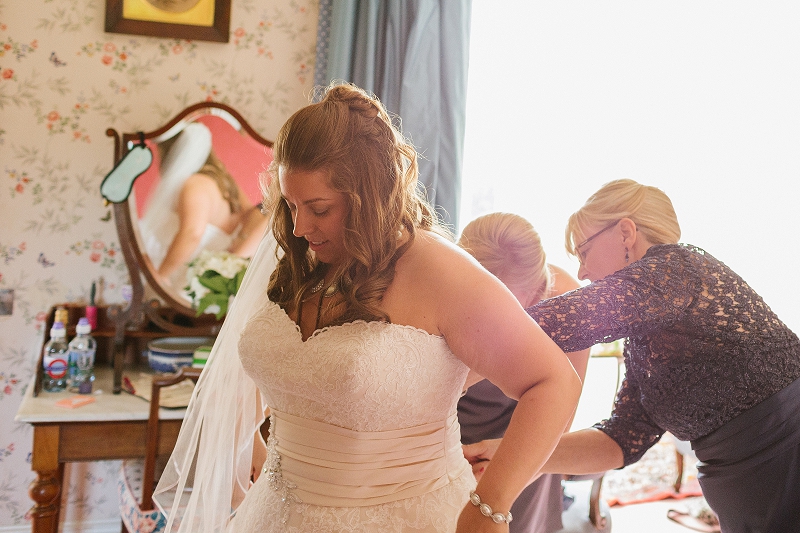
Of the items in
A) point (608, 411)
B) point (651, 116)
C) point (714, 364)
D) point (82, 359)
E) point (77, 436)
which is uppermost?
point (651, 116)

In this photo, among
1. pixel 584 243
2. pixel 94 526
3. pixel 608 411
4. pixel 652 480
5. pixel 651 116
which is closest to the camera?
pixel 584 243

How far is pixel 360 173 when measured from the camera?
3.94 feet

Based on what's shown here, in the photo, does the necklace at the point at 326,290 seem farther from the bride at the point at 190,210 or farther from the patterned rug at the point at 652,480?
the patterned rug at the point at 652,480

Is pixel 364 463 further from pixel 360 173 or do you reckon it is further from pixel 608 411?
pixel 608 411

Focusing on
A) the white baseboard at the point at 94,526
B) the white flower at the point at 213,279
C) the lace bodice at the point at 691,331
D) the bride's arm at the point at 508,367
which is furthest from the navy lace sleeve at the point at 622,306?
the white baseboard at the point at 94,526

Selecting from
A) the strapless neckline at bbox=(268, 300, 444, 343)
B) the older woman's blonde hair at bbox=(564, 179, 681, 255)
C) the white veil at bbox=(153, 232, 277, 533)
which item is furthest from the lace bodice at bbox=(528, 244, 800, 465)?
the white veil at bbox=(153, 232, 277, 533)

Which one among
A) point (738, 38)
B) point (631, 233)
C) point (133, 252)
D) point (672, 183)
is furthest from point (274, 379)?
point (738, 38)

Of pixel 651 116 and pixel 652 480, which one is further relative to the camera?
pixel 652 480

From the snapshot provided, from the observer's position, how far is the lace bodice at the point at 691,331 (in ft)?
4.28

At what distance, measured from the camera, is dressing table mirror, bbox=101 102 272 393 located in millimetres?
2457

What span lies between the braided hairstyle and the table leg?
1.18 metres

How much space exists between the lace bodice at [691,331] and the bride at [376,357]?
21 cm

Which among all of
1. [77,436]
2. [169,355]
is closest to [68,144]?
[169,355]

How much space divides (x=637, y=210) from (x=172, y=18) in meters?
1.85
